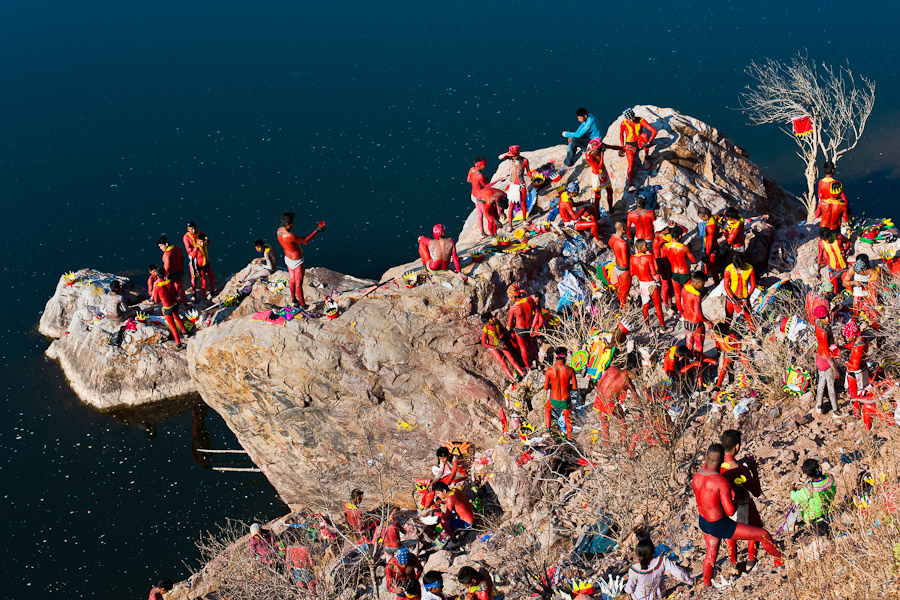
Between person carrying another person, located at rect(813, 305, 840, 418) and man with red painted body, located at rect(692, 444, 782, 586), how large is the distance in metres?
2.98

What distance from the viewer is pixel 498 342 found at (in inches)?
612

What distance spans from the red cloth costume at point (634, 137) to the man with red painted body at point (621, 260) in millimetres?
2516

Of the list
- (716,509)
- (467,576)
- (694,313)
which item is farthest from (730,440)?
(694,313)

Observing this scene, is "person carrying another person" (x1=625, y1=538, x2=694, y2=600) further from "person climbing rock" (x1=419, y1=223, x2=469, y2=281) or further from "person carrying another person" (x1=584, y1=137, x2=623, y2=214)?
"person carrying another person" (x1=584, y1=137, x2=623, y2=214)

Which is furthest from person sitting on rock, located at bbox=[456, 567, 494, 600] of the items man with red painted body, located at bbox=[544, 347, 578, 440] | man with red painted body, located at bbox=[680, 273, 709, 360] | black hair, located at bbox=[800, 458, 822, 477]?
man with red painted body, located at bbox=[680, 273, 709, 360]

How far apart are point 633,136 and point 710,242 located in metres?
3.20

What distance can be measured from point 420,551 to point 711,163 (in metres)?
9.69

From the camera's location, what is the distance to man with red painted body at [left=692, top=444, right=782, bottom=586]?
9578 mm

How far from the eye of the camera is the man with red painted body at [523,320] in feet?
50.1

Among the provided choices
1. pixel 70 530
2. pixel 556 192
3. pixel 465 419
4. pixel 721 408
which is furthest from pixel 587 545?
pixel 70 530

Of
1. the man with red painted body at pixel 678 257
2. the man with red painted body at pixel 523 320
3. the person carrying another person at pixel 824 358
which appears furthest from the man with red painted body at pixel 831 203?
the man with red painted body at pixel 523 320

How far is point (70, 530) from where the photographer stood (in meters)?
18.6

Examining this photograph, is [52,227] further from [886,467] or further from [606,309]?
[886,467]

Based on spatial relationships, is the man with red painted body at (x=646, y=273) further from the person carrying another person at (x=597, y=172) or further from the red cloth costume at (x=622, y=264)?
the person carrying another person at (x=597, y=172)
